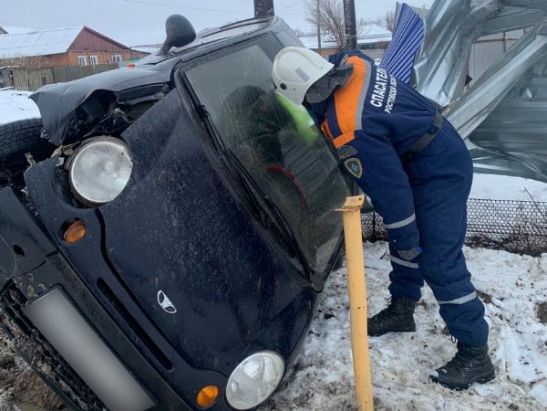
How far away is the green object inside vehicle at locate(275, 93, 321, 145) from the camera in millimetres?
3061

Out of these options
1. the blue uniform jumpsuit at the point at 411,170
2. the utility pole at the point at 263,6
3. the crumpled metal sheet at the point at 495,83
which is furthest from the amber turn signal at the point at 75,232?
the utility pole at the point at 263,6

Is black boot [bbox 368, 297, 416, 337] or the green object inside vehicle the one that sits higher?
the green object inside vehicle

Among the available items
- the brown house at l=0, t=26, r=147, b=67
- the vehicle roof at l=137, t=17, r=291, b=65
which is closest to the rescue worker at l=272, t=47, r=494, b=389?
the vehicle roof at l=137, t=17, r=291, b=65

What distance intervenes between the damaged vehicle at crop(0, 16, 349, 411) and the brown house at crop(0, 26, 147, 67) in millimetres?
43090

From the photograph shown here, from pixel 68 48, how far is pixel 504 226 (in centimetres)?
4447

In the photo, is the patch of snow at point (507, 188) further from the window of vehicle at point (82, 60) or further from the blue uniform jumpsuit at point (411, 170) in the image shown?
the window of vehicle at point (82, 60)

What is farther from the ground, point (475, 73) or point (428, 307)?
point (428, 307)

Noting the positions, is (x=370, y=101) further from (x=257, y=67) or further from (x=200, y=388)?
(x=200, y=388)

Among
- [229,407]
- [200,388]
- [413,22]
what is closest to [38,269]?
[200,388]

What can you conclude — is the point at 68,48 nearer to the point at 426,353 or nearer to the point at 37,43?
the point at 37,43

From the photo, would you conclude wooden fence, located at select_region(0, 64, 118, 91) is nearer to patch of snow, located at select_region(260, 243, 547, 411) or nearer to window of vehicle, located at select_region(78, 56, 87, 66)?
window of vehicle, located at select_region(78, 56, 87, 66)

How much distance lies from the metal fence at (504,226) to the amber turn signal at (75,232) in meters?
2.91

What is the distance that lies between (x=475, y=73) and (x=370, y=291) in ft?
22.4

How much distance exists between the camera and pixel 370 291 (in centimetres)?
393
